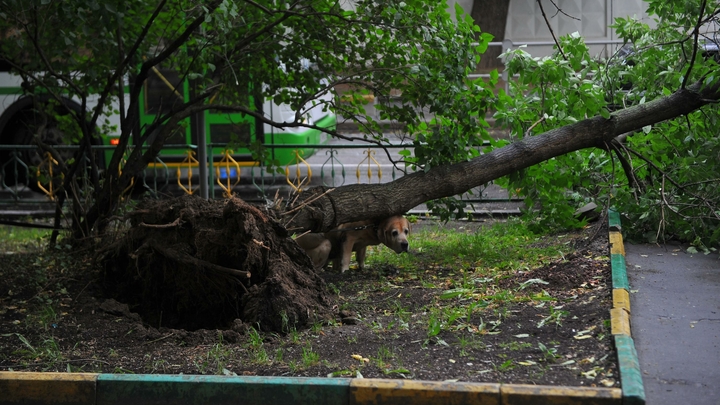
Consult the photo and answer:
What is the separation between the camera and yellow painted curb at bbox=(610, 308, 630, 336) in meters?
4.95

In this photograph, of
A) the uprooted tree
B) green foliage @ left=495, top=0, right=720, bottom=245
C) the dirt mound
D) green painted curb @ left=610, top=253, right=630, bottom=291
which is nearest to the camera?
the dirt mound

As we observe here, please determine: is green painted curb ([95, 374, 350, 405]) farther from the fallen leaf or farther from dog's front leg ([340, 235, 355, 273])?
dog's front leg ([340, 235, 355, 273])

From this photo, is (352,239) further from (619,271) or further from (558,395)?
(558,395)

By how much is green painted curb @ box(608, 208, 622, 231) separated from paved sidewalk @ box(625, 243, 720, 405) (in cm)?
25

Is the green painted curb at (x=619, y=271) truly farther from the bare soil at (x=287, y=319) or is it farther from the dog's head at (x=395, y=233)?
the dog's head at (x=395, y=233)

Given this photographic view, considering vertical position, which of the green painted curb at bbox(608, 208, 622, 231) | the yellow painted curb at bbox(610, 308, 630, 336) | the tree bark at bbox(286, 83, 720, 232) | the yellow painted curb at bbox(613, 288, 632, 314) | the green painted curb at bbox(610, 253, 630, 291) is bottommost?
the yellow painted curb at bbox(610, 308, 630, 336)

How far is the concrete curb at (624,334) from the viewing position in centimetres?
407

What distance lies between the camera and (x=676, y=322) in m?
5.58

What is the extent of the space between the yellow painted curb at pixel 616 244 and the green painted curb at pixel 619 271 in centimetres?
18

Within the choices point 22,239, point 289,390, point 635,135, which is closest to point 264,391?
point 289,390

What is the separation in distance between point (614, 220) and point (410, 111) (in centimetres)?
255

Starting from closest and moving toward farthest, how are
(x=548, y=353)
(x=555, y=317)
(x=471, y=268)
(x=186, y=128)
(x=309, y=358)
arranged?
1. (x=548, y=353)
2. (x=309, y=358)
3. (x=555, y=317)
4. (x=471, y=268)
5. (x=186, y=128)

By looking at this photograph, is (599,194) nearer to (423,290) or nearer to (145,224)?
(423,290)

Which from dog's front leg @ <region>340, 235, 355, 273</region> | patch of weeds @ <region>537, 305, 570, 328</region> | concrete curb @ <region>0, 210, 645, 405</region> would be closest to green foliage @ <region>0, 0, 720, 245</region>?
dog's front leg @ <region>340, 235, 355, 273</region>
